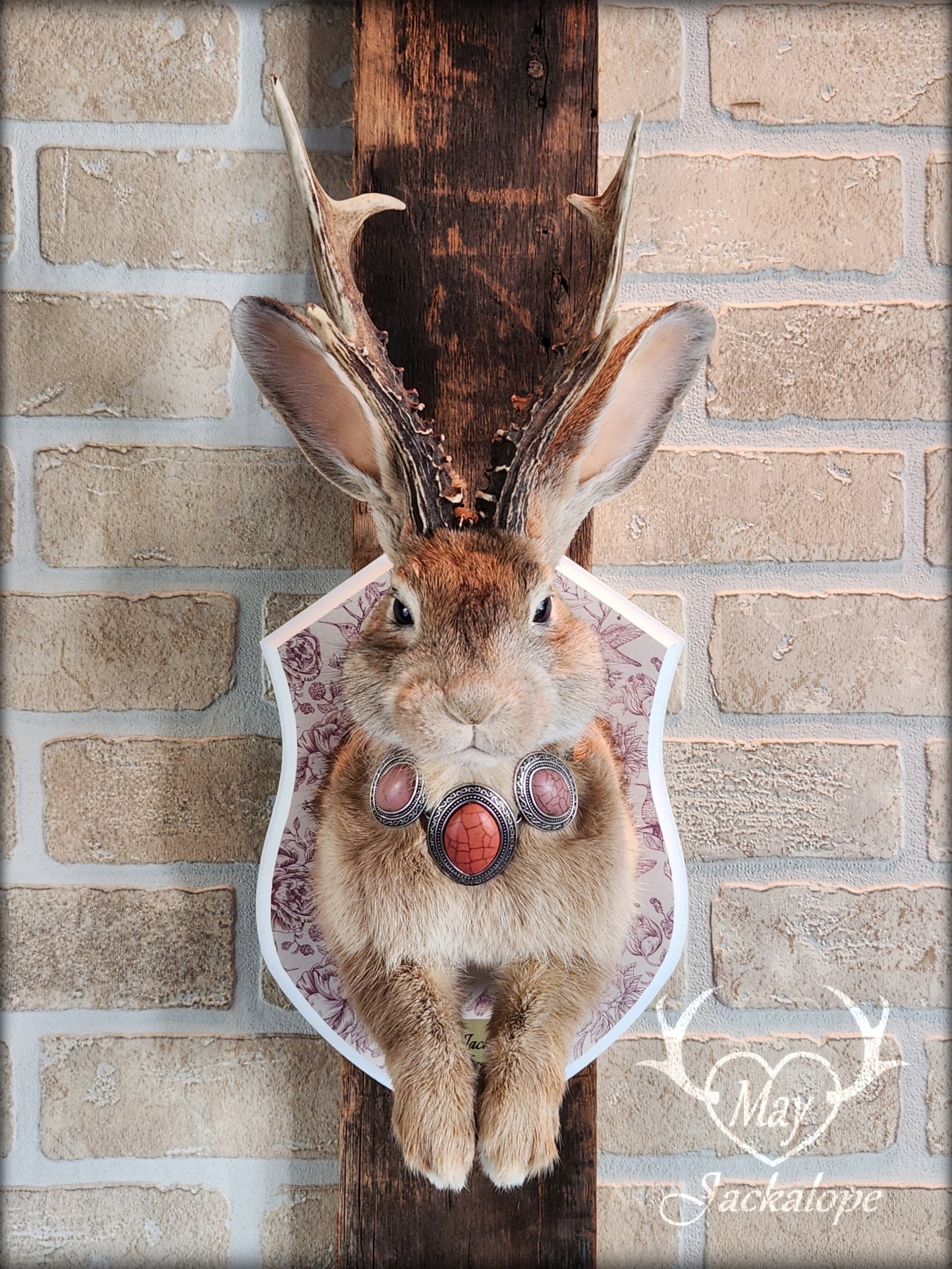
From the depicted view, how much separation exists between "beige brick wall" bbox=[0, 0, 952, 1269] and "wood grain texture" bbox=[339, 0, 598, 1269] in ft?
0.32

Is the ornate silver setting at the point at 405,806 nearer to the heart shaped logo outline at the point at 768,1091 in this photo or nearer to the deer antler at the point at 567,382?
the deer antler at the point at 567,382

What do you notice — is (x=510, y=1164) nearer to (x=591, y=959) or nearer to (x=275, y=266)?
Answer: (x=591, y=959)

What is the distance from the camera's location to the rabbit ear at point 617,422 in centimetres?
56

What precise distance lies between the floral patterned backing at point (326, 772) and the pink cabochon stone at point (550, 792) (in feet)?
0.29

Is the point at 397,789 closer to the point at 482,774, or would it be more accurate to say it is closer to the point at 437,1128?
the point at 482,774

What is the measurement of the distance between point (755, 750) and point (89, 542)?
0.59 meters

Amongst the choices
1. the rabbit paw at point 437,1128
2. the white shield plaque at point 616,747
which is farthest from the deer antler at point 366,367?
the rabbit paw at point 437,1128

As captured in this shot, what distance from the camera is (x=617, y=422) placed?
0.61 metres

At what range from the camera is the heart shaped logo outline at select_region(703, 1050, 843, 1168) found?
2.53ft

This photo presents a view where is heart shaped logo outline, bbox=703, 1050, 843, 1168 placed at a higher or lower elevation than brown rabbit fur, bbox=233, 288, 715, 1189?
lower

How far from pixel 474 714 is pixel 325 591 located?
31 cm

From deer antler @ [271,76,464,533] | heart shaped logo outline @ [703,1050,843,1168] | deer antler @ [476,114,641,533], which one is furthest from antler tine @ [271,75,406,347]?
heart shaped logo outline @ [703,1050,843,1168]

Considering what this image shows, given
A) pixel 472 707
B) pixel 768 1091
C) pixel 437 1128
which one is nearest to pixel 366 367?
pixel 472 707

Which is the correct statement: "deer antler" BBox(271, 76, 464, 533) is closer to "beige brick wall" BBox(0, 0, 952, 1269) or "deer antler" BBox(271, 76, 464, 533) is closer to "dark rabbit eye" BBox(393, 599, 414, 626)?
"dark rabbit eye" BBox(393, 599, 414, 626)
